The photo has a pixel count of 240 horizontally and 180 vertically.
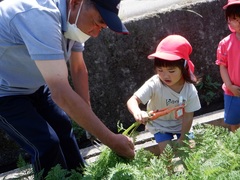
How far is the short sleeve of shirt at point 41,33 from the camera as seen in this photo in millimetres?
2170

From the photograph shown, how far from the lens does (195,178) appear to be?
183 cm

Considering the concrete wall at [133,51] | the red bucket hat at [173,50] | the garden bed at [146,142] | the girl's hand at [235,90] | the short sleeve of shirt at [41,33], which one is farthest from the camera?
the concrete wall at [133,51]

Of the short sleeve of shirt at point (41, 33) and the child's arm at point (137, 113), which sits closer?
the short sleeve of shirt at point (41, 33)

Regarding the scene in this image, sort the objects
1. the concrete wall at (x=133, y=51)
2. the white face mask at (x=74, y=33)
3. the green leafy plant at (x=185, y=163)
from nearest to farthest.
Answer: the green leafy plant at (x=185, y=163), the white face mask at (x=74, y=33), the concrete wall at (x=133, y=51)

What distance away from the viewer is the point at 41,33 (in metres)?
2.16

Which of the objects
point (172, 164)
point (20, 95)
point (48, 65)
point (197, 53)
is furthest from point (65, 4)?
point (197, 53)

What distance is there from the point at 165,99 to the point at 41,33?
138 cm

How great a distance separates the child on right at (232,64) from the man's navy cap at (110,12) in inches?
55.2

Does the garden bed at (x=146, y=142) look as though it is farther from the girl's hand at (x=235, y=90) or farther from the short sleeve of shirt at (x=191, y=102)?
the short sleeve of shirt at (x=191, y=102)

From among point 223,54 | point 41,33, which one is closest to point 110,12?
point 41,33

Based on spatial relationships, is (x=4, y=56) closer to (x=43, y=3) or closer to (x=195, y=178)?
(x=43, y=3)

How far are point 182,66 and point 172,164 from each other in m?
1.26

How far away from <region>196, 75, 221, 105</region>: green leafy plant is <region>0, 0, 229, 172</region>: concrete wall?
103 millimetres

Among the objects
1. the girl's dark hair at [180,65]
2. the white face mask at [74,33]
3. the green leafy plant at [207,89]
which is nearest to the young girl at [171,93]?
the girl's dark hair at [180,65]
